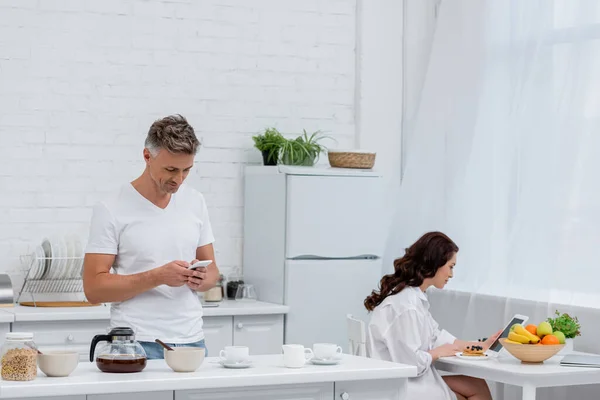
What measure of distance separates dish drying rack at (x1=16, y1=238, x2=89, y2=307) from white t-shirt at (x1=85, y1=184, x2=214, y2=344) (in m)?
1.85

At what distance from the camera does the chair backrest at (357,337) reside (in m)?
4.52

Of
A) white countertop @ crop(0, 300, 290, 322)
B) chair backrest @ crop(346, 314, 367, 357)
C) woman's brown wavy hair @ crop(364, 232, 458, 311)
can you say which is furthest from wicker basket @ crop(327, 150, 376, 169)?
chair backrest @ crop(346, 314, 367, 357)

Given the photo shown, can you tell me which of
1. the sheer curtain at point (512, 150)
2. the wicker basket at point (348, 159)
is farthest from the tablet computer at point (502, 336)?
→ the wicker basket at point (348, 159)

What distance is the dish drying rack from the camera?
5.27m

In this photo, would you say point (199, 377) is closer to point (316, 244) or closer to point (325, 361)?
point (325, 361)

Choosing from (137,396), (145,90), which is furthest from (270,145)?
(137,396)

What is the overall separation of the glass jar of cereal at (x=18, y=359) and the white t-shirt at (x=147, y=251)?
1.75 ft

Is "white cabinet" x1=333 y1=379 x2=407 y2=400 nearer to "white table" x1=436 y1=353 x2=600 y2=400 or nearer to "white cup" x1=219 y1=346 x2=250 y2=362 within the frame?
"white cup" x1=219 y1=346 x2=250 y2=362

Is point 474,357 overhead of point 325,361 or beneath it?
beneath

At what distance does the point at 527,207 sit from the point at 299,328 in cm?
147

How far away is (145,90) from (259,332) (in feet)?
5.20

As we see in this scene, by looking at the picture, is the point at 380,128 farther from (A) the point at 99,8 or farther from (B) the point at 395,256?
(A) the point at 99,8

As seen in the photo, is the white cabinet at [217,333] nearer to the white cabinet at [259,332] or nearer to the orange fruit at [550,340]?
the white cabinet at [259,332]

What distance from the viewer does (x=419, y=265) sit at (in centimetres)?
464
